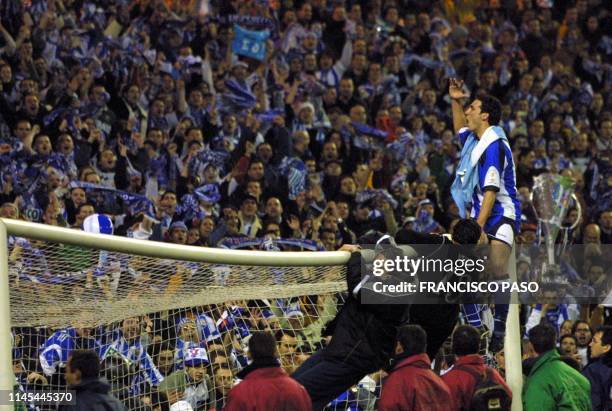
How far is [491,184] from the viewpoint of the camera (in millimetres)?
8484

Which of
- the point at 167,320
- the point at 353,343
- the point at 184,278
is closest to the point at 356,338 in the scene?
the point at 353,343

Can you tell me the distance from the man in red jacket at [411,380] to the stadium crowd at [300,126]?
876mm

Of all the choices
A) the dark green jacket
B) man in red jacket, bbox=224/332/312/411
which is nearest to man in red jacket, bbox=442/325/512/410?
the dark green jacket

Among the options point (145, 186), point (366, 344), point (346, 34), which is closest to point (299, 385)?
point (366, 344)

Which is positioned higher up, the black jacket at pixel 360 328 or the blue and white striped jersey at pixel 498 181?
the blue and white striped jersey at pixel 498 181

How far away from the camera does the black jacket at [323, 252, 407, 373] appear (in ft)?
25.0

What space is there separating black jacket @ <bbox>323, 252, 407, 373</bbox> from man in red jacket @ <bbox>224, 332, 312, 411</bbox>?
35 centimetres

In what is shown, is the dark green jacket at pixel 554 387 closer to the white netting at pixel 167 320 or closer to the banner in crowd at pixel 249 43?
the white netting at pixel 167 320

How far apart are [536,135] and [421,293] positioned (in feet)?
35.5

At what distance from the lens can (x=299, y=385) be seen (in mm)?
7391

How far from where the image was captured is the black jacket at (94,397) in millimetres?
7180

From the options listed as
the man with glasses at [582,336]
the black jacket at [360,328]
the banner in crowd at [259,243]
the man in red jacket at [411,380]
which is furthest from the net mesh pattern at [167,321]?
the banner in crowd at [259,243]

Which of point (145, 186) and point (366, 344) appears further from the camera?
point (145, 186)

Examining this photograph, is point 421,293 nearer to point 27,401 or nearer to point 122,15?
point 27,401
